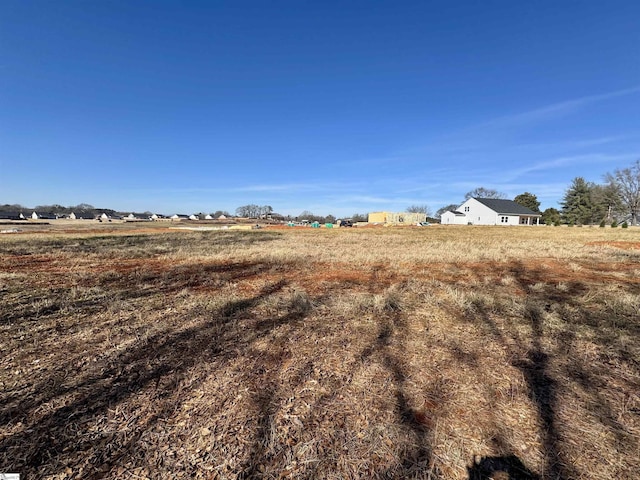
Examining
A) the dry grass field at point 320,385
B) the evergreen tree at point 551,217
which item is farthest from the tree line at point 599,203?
the dry grass field at point 320,385

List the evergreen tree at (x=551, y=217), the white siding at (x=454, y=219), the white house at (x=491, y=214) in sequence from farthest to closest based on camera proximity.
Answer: the white siding at (x=454, y=219), the white house at (x=491, y=214), the evergreen tree at (x=551, y=217)

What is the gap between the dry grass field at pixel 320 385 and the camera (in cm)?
214

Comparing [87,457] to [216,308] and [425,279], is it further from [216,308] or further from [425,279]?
[425,279]

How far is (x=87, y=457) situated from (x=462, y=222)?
66473 millimetres

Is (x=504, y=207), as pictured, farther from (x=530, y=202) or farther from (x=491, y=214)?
(x=530, y=202)

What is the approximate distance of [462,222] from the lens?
6072cm

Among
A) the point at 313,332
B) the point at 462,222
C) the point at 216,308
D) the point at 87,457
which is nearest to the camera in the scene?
the point at 87,457

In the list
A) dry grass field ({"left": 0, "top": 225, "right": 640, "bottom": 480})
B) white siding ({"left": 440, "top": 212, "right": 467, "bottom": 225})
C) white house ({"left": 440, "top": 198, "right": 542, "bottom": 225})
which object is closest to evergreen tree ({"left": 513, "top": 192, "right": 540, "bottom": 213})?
white house ({"left": 440, "top": 198, "right": 542, "bottom": 225})

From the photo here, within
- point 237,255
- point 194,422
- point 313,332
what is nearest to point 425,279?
point 313,332

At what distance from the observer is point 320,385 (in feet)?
10.00

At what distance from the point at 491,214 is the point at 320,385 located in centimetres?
6381

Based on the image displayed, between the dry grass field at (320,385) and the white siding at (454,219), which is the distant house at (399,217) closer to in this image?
the white siding at (454,219)

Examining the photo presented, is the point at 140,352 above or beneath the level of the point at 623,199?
beneath

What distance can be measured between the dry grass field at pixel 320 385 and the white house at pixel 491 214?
57.7 meters
